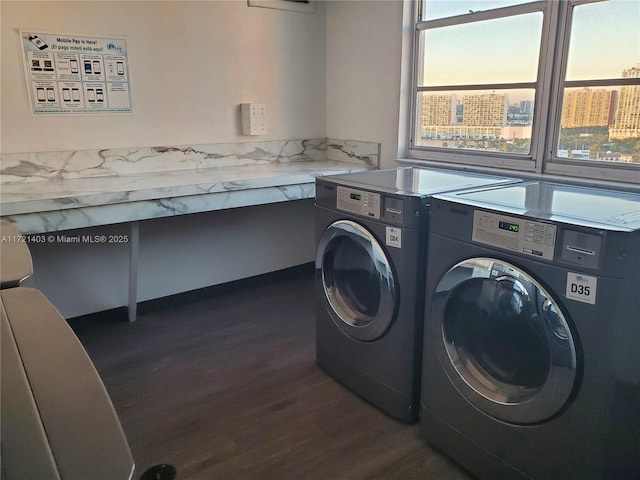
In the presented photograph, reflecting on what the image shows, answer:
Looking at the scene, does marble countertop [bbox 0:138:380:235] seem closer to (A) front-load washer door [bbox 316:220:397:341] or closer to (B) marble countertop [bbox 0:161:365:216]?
(B) marble countertop [bbox 0:161:365:216]

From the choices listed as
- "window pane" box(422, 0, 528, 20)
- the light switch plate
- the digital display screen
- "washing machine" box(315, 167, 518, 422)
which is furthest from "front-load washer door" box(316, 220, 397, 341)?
"window pane" box(422, 0, 528, 20)

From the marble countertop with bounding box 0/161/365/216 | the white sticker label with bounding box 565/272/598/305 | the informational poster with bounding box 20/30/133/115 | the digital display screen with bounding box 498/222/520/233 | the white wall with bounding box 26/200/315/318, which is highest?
the informational poster with bounding box 20/30/133/115

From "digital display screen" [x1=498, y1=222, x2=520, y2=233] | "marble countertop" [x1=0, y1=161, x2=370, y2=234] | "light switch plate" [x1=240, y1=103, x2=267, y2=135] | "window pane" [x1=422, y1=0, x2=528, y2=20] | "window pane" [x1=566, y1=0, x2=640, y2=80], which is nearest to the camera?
"digital display screen" [x1=498, y1=222, x2=520, y2=233]

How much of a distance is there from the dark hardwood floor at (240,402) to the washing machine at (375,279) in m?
0.13

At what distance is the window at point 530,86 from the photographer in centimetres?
209

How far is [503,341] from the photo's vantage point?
1524mm

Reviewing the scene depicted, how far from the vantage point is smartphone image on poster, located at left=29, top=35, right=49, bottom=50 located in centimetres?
244

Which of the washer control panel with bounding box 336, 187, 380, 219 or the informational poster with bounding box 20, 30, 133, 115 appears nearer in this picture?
the washer control panel with bounding box 336, 187, 380, 219

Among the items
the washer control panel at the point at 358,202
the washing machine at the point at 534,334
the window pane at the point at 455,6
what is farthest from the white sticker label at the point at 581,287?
the window pane at the point at 455,6

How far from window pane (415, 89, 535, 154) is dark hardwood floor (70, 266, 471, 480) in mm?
1354

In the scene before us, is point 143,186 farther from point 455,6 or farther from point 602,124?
point 602,124

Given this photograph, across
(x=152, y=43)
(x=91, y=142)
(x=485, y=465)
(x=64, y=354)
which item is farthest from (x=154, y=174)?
(x=485, y=465)

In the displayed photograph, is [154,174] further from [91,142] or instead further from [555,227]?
[555,227]

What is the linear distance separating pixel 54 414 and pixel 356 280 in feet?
4.87
